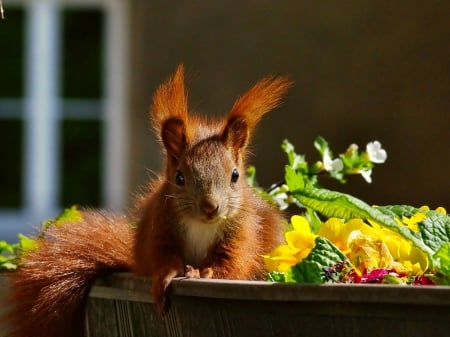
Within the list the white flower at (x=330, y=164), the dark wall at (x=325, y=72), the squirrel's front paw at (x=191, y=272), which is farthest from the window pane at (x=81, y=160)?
the squirrel's front paw at (x=191, y=272)

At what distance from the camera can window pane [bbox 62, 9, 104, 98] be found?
21.8 feet

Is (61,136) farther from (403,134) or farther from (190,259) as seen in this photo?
(190,259)

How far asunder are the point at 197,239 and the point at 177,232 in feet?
0.09

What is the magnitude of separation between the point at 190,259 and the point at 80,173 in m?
5.17

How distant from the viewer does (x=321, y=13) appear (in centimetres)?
565

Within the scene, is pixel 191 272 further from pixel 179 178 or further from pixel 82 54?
pixel 82 54

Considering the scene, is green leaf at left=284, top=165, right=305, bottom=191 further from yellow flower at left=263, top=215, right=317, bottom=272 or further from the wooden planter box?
the wooden planter box

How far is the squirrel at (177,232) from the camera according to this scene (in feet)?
4.73

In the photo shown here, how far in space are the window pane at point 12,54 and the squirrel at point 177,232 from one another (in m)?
5.18

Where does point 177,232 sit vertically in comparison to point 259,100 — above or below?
below

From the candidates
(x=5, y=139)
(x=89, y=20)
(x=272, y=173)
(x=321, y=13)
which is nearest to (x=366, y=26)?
(x=321, y=13)

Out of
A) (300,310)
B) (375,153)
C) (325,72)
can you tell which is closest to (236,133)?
(375,153)

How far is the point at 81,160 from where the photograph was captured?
21.9ft

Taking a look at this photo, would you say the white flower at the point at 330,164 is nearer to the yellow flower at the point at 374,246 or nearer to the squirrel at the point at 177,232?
the squirrel at the point at 177,232
